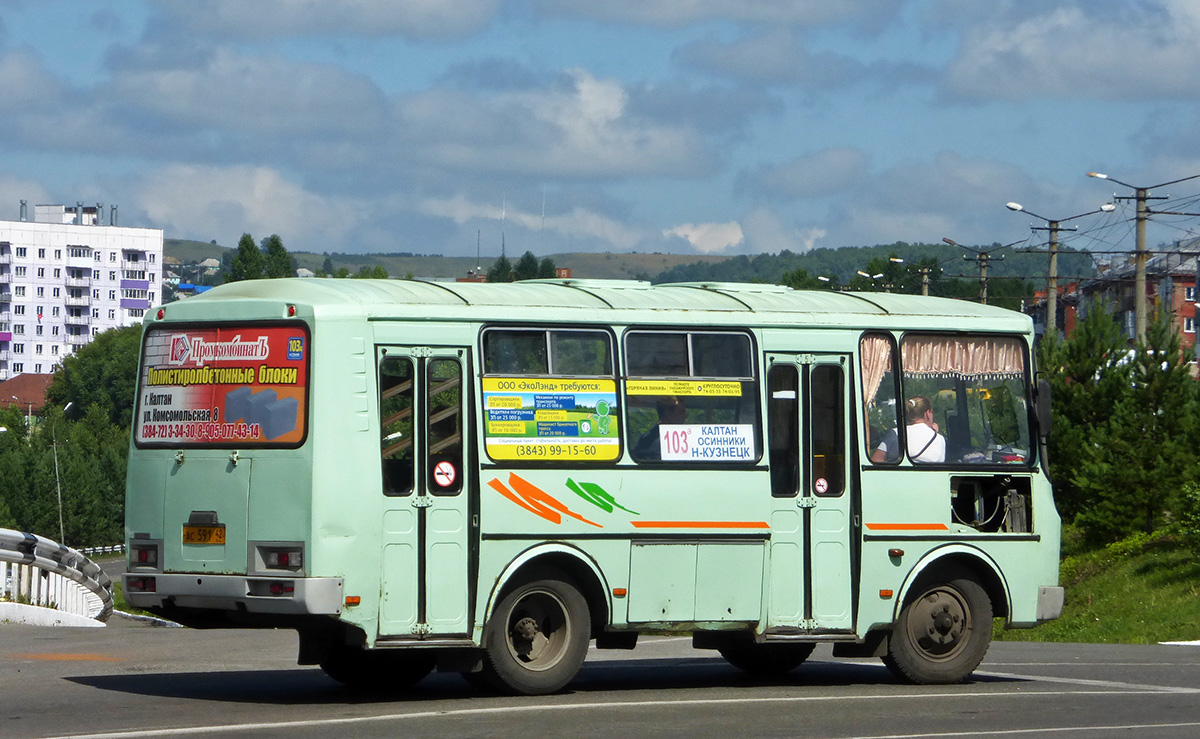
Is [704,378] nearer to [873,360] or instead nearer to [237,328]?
[873,360]

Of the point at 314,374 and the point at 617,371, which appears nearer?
the point at 314,374

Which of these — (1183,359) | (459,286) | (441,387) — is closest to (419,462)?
(441,387)

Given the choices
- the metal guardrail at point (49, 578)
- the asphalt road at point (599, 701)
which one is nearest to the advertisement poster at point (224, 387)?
the asphalt road at point (599, 701)

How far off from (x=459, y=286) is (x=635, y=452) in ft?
5.86

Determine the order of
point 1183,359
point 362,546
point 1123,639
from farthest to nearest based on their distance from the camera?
point 1183,359 < point 1123,639 < point 362,546

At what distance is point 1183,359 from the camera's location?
41.3m

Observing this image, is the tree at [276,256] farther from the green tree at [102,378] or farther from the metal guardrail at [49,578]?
the metal guardrail at [49,578]

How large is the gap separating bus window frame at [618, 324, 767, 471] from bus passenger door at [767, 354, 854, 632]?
0.12m

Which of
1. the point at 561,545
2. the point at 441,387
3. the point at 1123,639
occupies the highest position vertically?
the point at 441,387

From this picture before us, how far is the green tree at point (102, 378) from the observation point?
6344 inches

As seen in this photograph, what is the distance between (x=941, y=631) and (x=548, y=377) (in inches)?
164

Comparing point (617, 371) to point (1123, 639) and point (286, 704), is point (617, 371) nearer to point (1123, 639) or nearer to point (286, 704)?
point (286, 704)

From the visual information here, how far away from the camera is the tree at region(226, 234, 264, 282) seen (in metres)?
147

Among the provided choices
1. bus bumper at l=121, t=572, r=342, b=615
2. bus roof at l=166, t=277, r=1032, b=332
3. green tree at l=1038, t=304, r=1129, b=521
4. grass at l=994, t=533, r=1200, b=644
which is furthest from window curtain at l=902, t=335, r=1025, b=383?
green tree at l=1038, t=304, r=1129, b=521
